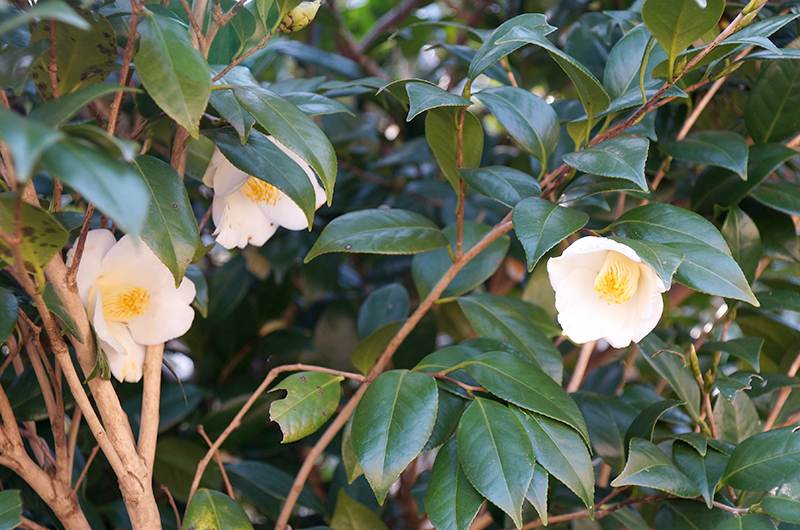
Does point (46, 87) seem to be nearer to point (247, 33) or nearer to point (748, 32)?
point (247, 33)

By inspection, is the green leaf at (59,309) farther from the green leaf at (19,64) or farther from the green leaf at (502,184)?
the green leaf at (502,184)

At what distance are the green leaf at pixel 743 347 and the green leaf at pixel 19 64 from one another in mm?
762

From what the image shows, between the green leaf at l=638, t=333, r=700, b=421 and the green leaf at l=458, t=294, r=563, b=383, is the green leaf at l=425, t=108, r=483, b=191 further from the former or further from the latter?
the green leaf at l=638, t=333, r=700, b=421

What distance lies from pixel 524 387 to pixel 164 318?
1.17 ft

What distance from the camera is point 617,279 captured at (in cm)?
59

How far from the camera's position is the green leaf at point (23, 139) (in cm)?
25

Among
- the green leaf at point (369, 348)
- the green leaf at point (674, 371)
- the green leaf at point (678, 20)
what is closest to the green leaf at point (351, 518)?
the green leaf at point (369, 348)

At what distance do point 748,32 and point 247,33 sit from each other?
480 millimetres

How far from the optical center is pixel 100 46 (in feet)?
1.72

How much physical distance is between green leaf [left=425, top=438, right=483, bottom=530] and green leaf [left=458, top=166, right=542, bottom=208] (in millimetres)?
256

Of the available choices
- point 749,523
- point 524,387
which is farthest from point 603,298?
point 749,523

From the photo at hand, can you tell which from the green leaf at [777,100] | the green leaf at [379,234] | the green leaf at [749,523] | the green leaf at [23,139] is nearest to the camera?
the green leaf at [23,139]

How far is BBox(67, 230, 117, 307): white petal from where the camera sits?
1.78 feet

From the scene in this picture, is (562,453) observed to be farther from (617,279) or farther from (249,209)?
(249,209)
